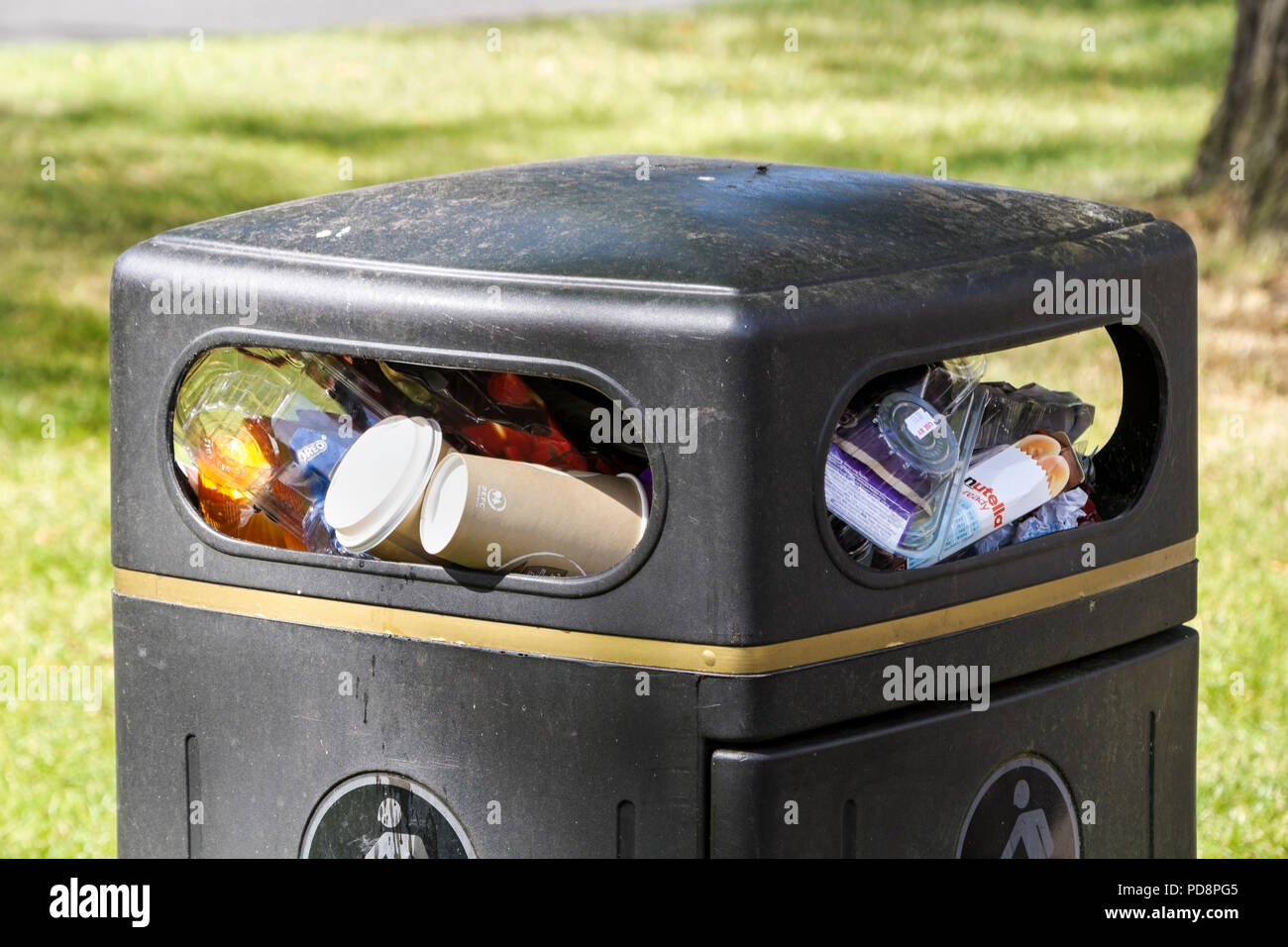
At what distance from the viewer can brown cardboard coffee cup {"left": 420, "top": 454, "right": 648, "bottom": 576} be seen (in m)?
1.99

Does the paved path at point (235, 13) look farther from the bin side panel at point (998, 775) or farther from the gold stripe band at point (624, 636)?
the bin side panel at point (998, 775)

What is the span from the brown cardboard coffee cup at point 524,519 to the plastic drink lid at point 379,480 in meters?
0.02

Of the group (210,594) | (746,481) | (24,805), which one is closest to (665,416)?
(746,481)

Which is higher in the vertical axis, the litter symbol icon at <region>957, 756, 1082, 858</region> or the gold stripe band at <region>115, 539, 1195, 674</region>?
the gold stripe band at <region>115, 539, 1195, 674</region>

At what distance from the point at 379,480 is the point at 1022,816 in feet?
2.96

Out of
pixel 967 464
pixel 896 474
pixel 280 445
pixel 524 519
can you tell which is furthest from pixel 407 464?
pixel 967 464

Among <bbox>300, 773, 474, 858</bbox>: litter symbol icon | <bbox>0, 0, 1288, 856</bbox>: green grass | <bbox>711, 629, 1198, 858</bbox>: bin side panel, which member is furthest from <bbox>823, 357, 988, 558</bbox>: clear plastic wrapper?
<bbox>0, 0, 1288, 856</bbox>: green grass

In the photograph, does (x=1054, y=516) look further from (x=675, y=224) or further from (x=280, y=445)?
(x=280, y=445)

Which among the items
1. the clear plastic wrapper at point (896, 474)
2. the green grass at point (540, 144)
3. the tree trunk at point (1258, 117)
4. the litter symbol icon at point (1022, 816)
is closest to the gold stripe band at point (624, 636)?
the clear plastic wrapper at point (896, 474)

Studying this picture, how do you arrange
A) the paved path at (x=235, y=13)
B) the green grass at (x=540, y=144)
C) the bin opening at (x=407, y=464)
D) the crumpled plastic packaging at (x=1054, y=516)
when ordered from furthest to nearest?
1. the paved path at (x=235, y=13)
2. the green grass at (x=540, y=144)
3. the crumpled plastic packaging at (x=1054, y=516)
4. the bin opening at (x=407, y=464)

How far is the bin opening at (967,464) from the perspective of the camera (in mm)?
2057

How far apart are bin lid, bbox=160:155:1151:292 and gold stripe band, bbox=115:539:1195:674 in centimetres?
40

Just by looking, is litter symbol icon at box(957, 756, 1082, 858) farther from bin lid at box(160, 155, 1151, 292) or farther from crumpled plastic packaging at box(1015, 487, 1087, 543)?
bin lid at box(160, 155, 1151, 292)

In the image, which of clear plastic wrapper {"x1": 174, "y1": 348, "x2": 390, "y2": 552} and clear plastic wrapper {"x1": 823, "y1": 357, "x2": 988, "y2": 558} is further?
clear plastic wrapper {"x1": 174, "y1": 348, "x2": 390, "y2": 552}
